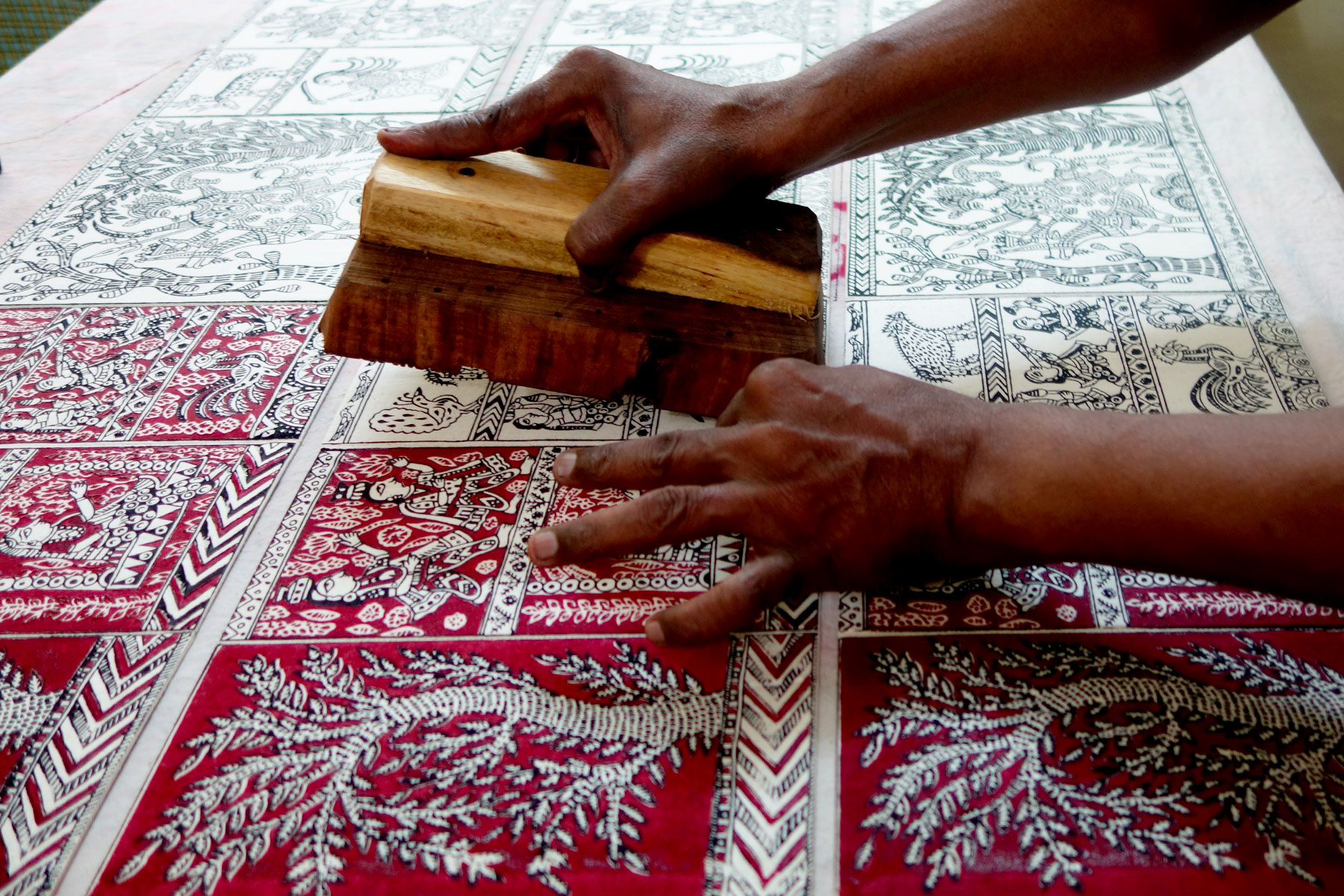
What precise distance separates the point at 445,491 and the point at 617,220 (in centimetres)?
35

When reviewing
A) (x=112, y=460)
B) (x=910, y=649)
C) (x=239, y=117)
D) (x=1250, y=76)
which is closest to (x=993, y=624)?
(x=910, y=649)

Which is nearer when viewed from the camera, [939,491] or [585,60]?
[939,491]

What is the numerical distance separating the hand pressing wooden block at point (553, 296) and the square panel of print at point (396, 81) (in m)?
0.80

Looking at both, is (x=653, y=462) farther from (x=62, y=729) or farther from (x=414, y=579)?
(x=62, y=729)

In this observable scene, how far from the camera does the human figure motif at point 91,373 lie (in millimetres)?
1378

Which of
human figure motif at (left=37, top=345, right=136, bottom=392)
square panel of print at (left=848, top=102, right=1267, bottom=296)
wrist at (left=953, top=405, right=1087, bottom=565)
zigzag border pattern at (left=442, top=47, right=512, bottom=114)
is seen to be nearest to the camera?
wrist at (left=953, top=405, right=1087, bottom=565)

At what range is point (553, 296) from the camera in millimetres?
1229

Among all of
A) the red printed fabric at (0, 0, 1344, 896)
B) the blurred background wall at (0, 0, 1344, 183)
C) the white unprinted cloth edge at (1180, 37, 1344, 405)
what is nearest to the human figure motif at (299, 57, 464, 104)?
the red printed fabric at (0, 0, 1344, 896)

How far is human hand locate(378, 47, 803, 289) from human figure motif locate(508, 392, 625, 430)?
160mm

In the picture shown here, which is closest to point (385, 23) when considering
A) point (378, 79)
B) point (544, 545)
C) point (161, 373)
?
point (378, 79)

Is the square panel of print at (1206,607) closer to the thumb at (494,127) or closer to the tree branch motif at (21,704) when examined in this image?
the thumb at (494,127)

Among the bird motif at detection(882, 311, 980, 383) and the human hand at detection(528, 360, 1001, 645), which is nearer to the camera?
the human hand at detection(528, 360, 1001, 645)

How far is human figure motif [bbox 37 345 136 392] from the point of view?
138cm

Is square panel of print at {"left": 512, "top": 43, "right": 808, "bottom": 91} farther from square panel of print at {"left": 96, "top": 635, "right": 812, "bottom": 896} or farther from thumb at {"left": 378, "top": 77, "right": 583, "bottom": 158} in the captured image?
square panel of print at {"left": 96, "top": 635, "right": 812, "bottom": 896}
